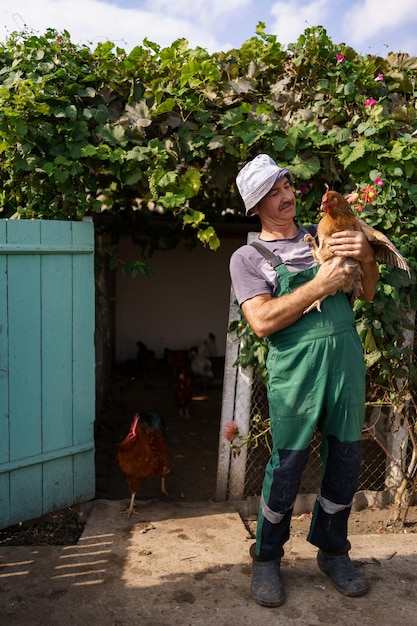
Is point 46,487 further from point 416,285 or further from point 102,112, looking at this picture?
point 416,285

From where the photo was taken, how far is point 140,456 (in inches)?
173

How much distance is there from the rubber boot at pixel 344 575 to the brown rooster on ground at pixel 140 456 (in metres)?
1.62

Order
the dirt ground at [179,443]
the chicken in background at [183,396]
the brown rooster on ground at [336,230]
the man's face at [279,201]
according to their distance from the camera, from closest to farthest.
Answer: the brown rooster on ground at [336,230] → the man's face at [279,201] → the dirt ground at [179,443] → the chicken in background at [183,396]

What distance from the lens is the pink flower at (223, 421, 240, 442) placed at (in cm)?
430

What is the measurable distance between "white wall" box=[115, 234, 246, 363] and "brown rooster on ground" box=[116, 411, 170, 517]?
18.0 feet

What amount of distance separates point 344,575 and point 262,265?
1.73m

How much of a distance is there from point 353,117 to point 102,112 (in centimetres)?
182

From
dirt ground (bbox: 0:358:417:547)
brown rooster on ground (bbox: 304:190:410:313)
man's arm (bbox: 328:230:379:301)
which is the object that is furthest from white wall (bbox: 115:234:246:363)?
man's arm (bbox: 328:230:379:301)

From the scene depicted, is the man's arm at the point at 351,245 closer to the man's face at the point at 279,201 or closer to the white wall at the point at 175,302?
the man's face at the point at 279,201

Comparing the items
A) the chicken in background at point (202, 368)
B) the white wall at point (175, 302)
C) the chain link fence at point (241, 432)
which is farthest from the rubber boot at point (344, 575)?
the white wall at point (175, 302)

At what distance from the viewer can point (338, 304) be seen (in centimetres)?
274

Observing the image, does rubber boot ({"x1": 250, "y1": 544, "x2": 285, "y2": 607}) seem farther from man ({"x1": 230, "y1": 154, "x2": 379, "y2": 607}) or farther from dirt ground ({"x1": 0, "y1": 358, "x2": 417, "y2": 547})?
dirt ground ({"x1": 0, "y1": 358, "x2": 417, "y2": 547})

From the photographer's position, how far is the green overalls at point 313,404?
8.81 feet

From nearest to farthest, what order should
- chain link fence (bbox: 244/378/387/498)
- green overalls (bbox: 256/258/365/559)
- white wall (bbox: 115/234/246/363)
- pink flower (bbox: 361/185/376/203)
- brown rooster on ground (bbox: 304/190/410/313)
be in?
brown rooster on ground (bbox: 304/190/410/313)
green overalls (bbox: 256/258/365/559)
pink flower (bbox: 361/185/376/203)
chain link fence (bbox: 244/378/387/498)
white wall (bbox: 115/234/246/363)
